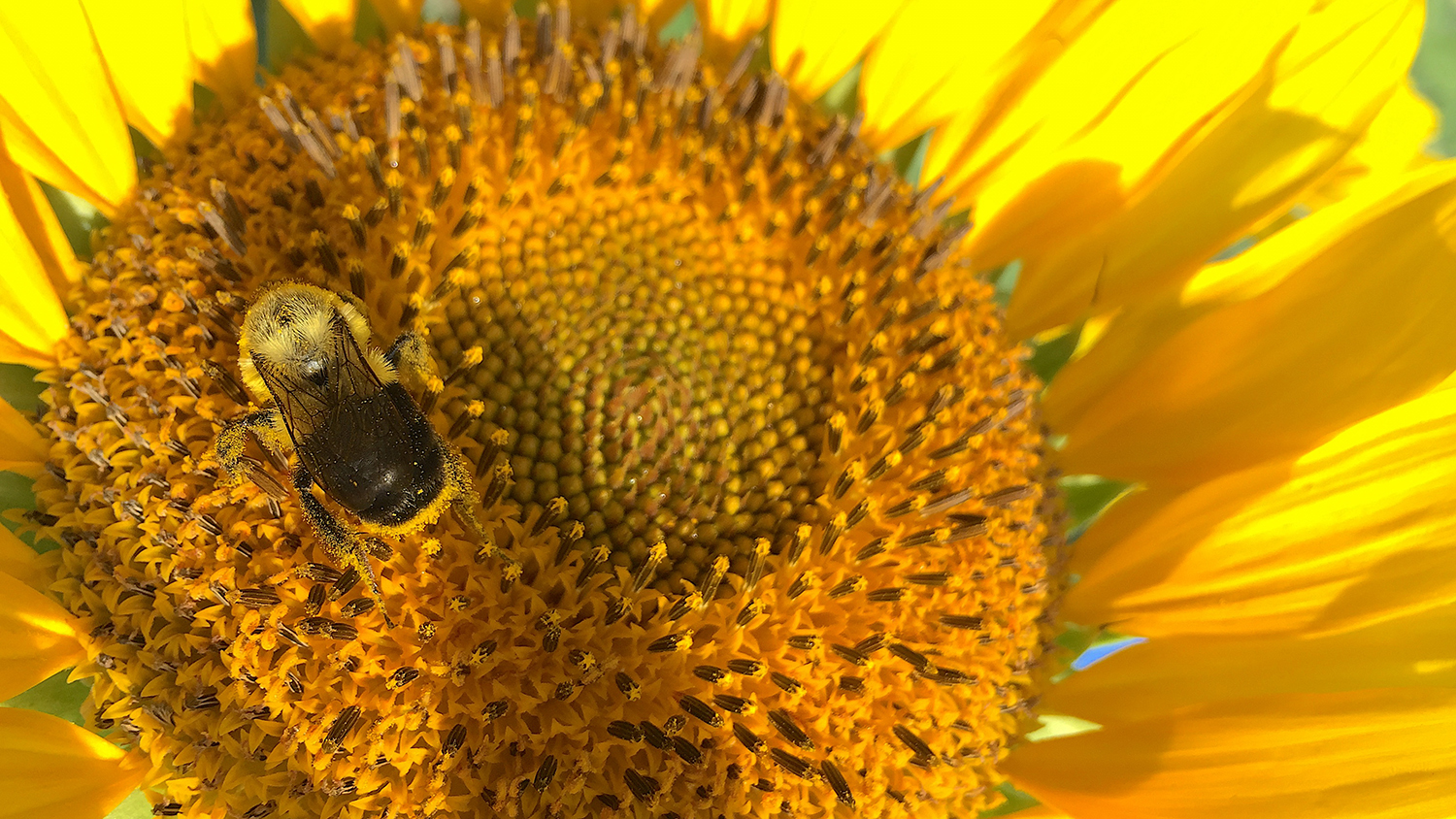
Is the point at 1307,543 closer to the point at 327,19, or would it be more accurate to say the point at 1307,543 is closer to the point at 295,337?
the point at 295,337

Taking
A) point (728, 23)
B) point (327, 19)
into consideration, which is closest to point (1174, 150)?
point (728, 23)

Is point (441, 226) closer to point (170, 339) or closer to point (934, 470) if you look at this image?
point (170, 339)

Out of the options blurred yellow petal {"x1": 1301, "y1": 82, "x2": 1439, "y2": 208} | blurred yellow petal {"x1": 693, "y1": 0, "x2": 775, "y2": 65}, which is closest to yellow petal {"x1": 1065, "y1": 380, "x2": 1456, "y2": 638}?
blurred yellow petal {"x1": 1301, "y1": 82, "x2": 1439, "y2": 208}

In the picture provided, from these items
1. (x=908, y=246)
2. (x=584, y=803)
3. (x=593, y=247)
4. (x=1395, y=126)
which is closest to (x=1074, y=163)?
(x=908, y=246)

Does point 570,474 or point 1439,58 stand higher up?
point 1439,58

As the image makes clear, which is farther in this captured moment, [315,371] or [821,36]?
[821,36]

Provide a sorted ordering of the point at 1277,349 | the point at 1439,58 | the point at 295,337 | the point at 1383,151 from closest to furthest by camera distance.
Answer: the point at 295,337
the point at 1277,349
the point at 1383,151
the point at 1439,58
